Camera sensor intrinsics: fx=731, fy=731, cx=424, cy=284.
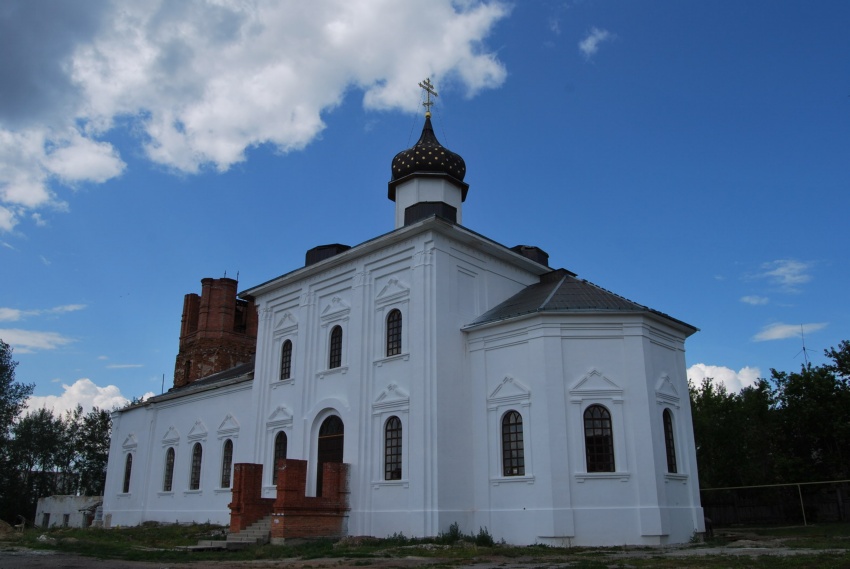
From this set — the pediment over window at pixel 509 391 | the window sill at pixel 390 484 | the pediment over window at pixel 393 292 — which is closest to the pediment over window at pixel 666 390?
the pediment over window at pixel 509 391

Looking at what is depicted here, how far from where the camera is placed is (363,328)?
69.7 ft

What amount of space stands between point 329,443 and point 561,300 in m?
8.00

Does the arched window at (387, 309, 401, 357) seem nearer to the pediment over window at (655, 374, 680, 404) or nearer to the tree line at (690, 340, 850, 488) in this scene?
the pediment over window at (655, 374, 680, 404)

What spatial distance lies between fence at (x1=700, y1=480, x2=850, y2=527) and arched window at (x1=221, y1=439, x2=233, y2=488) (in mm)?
17445

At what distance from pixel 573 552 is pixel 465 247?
29.4ft

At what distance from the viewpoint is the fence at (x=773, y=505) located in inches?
1071

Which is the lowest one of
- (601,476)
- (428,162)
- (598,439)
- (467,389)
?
(601,476)

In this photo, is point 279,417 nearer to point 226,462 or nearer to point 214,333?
point 226,462

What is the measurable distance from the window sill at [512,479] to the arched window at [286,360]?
8.46 m

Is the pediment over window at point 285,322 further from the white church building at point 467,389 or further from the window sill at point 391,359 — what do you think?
the window sill at point 391,359

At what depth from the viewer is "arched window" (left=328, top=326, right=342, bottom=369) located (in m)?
22.1

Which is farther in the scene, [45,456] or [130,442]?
[45,456]

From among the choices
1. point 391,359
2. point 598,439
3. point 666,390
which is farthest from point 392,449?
point 666,390

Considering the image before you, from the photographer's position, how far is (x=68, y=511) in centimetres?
3659
